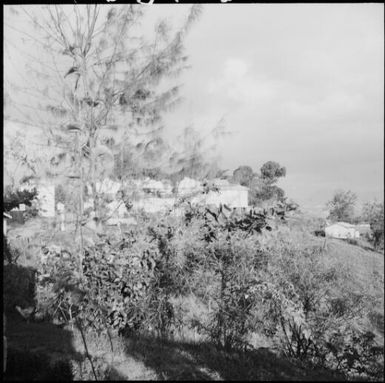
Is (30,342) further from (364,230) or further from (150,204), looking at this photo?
(364,230)

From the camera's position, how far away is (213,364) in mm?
4852

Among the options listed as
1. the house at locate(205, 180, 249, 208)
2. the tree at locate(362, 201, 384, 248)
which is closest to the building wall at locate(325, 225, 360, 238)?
the house at locate(205, 180, 249, 208)

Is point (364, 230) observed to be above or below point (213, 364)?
above

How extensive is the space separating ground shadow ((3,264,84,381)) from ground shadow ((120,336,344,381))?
0.94 metres

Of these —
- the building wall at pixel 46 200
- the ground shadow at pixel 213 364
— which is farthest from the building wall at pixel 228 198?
the building wall at pixel 46 200

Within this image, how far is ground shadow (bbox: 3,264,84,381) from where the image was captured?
4277mm

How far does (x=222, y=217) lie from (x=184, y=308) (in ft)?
5.55

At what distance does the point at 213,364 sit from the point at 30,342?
2.64 m

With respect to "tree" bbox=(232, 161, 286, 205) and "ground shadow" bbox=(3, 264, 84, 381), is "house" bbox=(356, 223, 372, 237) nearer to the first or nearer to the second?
"tree" bbox=(232, 161, 286, 205)

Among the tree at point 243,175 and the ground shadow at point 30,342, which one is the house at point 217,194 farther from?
the ground shadow at point 30,342

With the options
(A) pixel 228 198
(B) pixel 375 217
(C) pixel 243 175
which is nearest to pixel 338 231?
(C) pixel 243 175

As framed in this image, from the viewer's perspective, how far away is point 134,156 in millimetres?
6508

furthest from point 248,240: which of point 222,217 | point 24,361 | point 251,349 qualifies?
point 24,361

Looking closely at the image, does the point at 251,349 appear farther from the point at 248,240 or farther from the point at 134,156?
the point at 134,156
